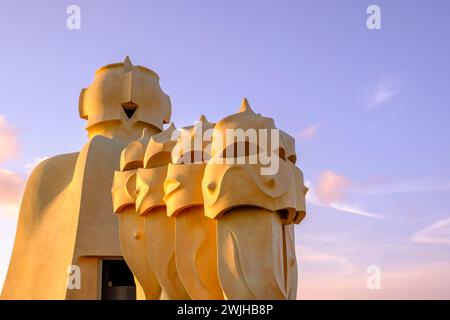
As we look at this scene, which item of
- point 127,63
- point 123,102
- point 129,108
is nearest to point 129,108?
point 129,108

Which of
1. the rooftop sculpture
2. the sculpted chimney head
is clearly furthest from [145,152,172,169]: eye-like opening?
the sculpted chimney head

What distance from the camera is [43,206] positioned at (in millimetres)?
13922

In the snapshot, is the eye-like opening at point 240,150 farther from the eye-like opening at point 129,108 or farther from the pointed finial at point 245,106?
the eye-like opening at point 129,108

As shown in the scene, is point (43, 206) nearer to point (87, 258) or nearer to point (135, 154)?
point (87, 258)

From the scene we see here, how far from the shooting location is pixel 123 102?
49.8ft

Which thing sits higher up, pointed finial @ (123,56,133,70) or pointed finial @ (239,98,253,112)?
pointed finial @ (123,56,133,70)

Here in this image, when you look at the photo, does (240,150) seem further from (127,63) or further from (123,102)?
(127,63)

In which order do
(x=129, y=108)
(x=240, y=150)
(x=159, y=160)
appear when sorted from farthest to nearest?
1. (x=129, y=108)
2. (x=159, y=160)
3. (x=240, y=150)

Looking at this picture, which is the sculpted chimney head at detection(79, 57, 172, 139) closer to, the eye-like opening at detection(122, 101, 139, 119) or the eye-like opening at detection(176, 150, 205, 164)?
the eye-like opening at detection(122, 101, 139, 119)

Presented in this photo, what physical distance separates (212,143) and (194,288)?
2306mm

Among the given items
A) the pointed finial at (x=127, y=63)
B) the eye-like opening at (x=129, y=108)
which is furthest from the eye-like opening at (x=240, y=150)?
the pointed finial at (x=127, y=63)

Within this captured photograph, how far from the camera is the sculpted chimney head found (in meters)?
15.2
